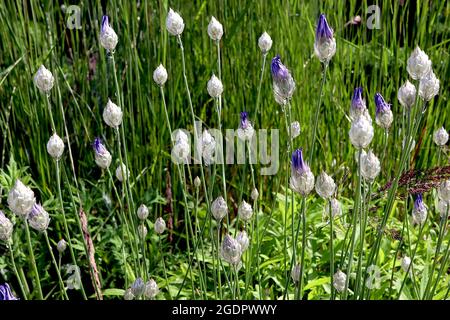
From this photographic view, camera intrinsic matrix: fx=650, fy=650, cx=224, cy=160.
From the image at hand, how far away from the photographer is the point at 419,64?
830mm

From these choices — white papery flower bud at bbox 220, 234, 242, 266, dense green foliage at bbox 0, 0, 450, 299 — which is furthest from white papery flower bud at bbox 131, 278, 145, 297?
dense green foliage at bbox 0, 0, 450, 299

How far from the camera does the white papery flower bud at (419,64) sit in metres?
0.83

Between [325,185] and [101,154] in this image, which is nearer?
[325,185]

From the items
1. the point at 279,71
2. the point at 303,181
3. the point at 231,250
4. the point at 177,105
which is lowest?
the point at 177,105

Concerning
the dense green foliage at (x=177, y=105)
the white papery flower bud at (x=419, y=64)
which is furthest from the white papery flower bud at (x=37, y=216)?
the dense green foliage at (x=177, y=105)

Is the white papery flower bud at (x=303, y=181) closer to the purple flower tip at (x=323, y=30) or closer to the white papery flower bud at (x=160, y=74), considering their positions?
the purple flower tip at (x=323, y=30)

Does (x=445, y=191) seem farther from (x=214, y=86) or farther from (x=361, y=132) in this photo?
(x=214, y=86)

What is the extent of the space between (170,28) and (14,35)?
0.82m

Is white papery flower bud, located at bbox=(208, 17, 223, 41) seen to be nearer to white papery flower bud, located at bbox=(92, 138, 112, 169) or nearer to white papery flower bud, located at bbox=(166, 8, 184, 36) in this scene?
white papery flower bud, located at bbox=(166, 8, 184, 36)

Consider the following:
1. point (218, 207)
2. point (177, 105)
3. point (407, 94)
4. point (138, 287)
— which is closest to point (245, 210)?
point (218, 207)

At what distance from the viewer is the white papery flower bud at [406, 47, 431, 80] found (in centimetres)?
83

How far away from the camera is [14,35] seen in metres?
1.74
